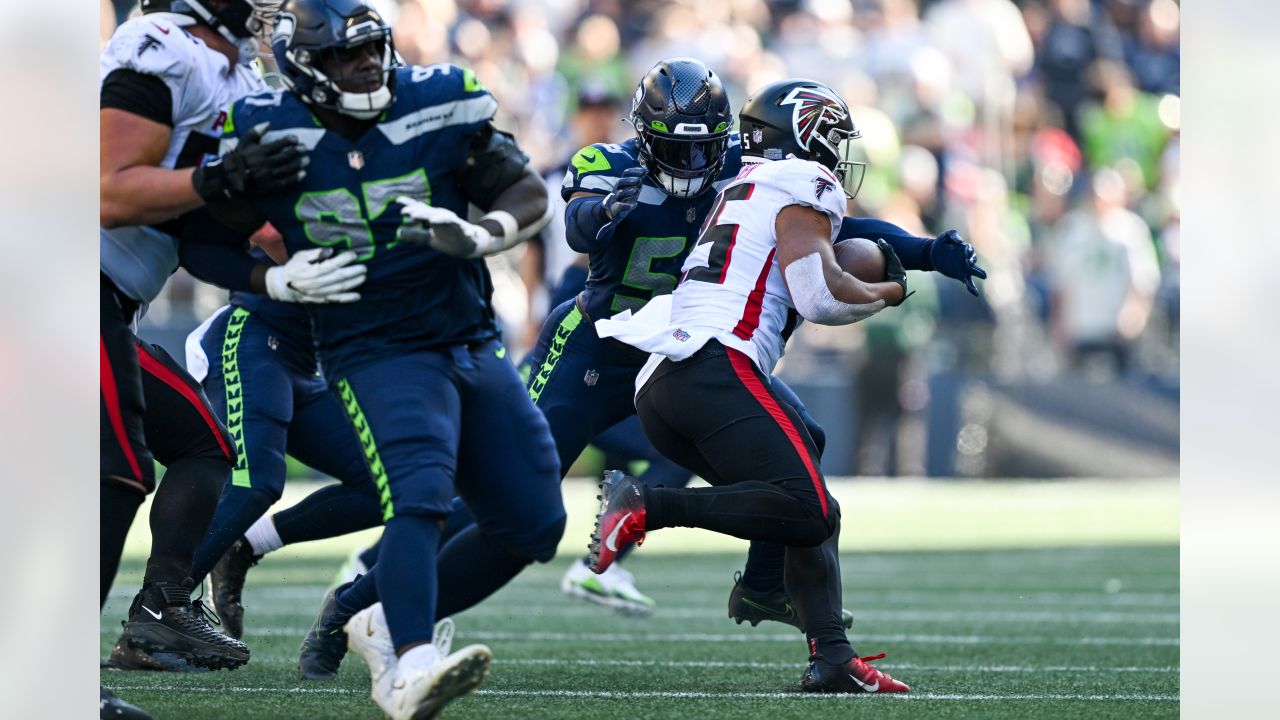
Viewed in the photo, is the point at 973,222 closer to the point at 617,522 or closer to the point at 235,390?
the point at 235,390

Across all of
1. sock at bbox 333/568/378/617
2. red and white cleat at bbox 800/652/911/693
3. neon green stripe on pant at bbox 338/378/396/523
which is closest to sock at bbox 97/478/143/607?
neon green stripe on pant at bbox 338/378/396/523

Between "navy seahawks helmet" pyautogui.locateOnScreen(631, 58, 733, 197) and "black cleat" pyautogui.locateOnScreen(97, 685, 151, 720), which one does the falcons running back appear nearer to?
"navy seahawks helmet" pyautogui.locateOnScreen(631, 58, 733, 197)

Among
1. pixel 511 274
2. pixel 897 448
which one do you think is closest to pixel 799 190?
pixel 511 274

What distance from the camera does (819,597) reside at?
16.9 feet

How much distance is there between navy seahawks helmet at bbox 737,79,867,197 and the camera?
5.35m

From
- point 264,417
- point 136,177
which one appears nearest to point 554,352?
point 264,417

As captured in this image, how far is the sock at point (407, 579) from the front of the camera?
13.8 feet

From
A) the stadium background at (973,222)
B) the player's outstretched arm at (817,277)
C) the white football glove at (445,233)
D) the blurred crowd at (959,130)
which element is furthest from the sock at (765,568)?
the blurred crowd at (959,130)

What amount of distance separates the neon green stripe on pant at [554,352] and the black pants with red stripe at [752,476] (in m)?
1.01

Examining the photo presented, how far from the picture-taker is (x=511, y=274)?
14.1 metres

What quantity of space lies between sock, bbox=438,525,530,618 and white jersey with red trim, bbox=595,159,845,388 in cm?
75

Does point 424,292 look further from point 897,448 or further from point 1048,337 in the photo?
point 1048,337

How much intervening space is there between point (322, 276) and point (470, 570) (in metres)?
0.92
